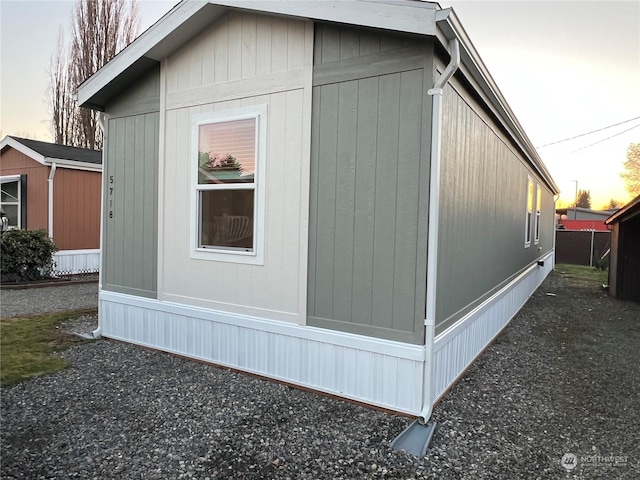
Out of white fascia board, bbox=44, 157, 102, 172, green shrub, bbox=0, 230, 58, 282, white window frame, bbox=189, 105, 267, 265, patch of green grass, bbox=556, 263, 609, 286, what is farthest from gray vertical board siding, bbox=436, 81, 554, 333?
white fascia board, bbox=44, 157, 102, 172

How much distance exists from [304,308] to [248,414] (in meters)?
0.97

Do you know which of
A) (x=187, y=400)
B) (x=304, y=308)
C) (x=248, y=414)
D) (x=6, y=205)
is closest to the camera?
(x=248, y=414)

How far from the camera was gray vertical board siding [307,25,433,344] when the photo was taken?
3.21 m

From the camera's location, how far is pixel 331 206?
360cm

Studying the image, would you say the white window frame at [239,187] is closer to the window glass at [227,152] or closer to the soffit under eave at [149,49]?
the window glass at [227,152]

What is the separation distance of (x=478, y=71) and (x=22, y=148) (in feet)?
34.5

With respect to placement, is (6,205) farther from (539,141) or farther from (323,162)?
→ (539,141)

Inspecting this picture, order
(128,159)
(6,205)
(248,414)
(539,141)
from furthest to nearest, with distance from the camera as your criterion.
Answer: (539,141) < (6,205) < (128,159) < (248,414)

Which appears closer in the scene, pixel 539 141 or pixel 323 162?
pixel 323 162

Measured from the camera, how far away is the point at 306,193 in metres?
3.70

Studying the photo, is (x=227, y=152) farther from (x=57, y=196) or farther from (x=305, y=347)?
(x=57, y=196)

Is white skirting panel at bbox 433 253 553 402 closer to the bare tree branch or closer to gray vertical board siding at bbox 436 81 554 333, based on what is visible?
gray vertical board siding at bbox 436 81 554 333

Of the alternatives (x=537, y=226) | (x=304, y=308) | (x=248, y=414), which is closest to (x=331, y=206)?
(x=304, y=308)

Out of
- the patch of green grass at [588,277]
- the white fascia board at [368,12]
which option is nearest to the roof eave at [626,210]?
the patch of green grass at [588,277]
